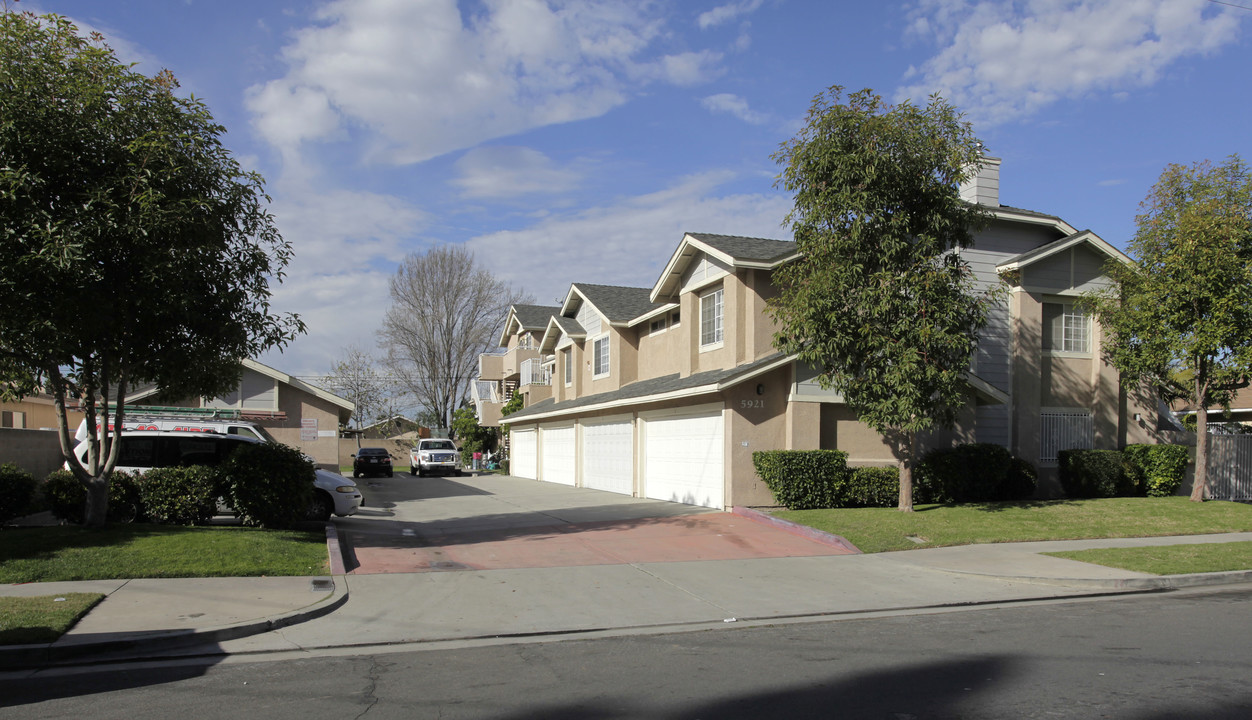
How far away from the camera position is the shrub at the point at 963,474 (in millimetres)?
19359

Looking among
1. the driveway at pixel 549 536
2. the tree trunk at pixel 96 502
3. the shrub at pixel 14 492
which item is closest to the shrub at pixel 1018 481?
the driveway at pixel 549 536

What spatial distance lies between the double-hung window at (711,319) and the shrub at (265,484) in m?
10.4

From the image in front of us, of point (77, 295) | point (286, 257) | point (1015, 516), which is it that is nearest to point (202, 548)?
point (77, 295)

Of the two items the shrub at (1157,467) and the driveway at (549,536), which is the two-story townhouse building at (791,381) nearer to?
the shrub at (1157,467)

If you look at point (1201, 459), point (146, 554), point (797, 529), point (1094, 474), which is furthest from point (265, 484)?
point (1201, 459)

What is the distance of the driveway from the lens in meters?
13.2

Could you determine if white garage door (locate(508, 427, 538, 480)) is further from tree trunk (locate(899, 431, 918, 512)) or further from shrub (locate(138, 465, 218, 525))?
shrub (locate(138, 465, 218, 525))

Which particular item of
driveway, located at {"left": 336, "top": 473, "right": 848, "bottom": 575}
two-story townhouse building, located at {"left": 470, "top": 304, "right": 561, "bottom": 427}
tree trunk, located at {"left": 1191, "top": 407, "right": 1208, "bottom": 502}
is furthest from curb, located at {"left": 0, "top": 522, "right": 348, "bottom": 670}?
two-story townhouse building, located at {"left": 470, "top": 304, "right": 561, "bottom": 427}

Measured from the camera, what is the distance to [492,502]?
24016mm

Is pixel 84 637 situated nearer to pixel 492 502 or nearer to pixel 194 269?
pixel 194 269

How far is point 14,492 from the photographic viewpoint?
13.3 metres

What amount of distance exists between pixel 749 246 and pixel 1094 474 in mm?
9896

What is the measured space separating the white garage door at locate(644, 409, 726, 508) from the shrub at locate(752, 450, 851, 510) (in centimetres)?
119

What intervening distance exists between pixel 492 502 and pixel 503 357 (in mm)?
24351
